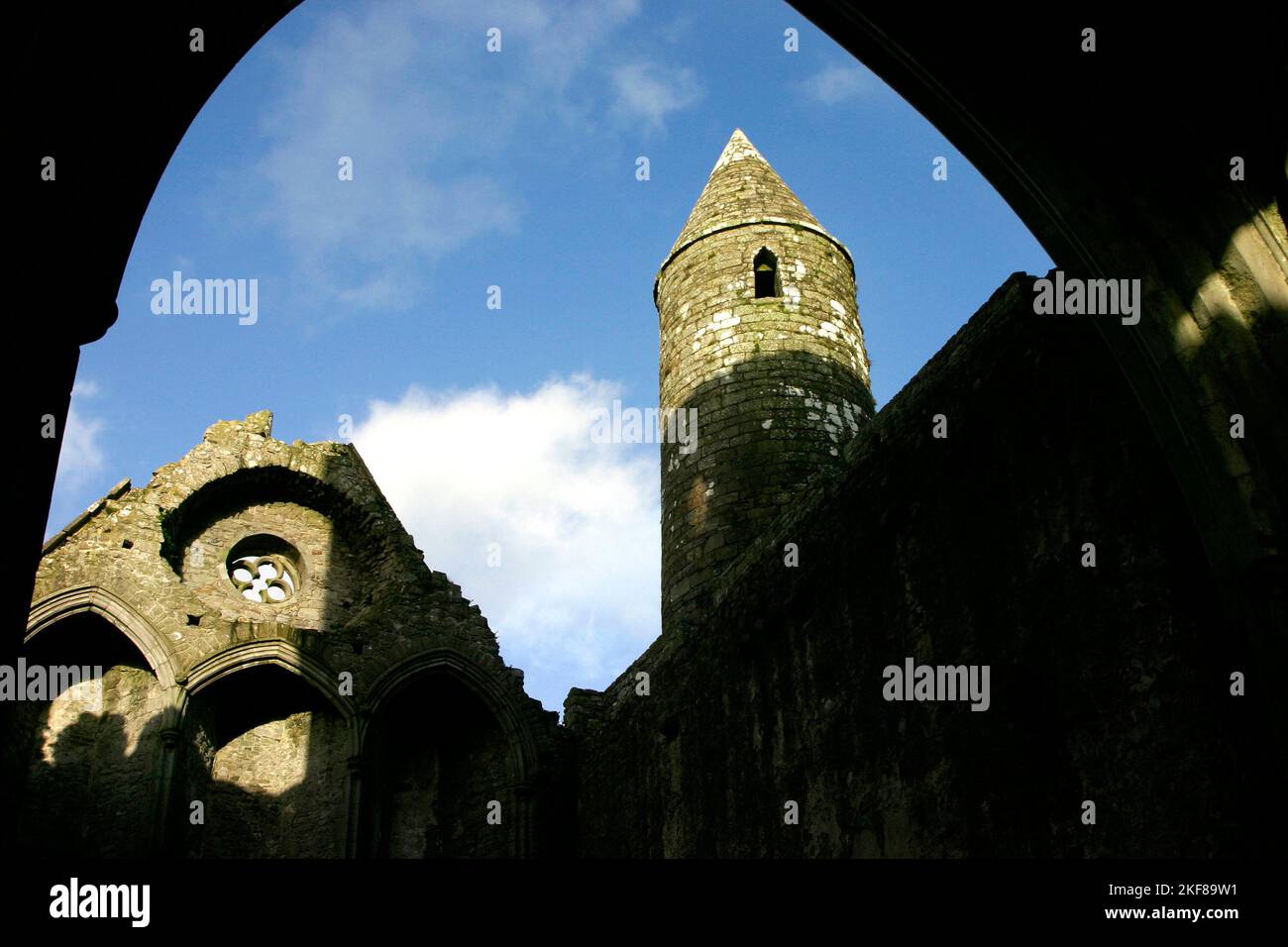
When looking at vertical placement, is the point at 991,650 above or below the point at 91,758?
above

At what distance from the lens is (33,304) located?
8.92ft

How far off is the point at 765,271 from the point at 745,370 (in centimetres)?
154

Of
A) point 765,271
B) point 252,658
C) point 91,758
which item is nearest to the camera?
point 91,758

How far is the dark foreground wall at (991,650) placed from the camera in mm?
4121

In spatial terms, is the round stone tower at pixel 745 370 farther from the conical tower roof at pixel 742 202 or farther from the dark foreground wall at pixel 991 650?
the dark foreground wall at pixel 991 650

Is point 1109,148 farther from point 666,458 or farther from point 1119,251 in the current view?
point 666,458

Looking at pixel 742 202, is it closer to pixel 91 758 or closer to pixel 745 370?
pixel 745 370

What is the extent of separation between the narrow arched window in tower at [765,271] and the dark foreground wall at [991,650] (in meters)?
5.48

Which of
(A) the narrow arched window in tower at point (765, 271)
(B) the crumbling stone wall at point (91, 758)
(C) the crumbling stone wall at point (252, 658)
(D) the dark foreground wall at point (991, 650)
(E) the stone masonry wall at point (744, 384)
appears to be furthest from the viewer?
(A) the narrow arched window in tower at point (765, 271)

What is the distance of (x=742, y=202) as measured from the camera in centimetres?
1380

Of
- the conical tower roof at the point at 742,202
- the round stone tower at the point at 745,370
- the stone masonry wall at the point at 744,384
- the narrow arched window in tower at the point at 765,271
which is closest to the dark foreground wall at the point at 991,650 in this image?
the stone masonry wall at the point at 744,384

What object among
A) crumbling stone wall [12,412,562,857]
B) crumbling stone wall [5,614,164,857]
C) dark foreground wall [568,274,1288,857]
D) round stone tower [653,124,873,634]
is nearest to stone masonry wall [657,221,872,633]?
round stone tower [653,124,873,634]

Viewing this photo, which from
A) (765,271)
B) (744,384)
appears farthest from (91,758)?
(765,271)
